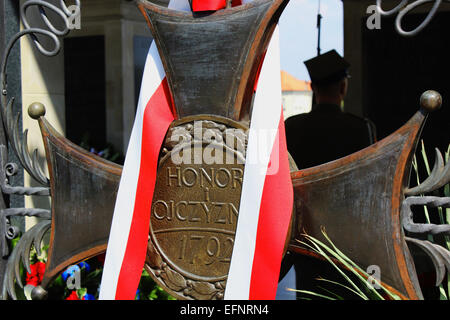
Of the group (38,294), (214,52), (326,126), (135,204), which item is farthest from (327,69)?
(38,294)

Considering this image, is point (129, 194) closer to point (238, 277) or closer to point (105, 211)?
point (105, 211)

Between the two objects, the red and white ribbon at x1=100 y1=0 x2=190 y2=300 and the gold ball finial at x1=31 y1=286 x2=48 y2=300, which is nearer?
the red and white ribbon at x1=100 y1=0 x2=190 y2=300

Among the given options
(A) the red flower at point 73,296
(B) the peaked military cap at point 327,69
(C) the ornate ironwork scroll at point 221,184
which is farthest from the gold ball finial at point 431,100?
(A) the red flower at point 73,296

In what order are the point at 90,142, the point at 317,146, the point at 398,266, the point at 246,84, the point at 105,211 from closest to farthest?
the point at 398,266 < the point at 246,84 < the point at 105,211 < the point at 317,146 < the point at 90,142

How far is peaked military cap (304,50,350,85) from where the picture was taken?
3479mm

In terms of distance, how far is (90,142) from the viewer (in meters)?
5.75

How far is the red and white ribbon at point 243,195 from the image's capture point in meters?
2.27

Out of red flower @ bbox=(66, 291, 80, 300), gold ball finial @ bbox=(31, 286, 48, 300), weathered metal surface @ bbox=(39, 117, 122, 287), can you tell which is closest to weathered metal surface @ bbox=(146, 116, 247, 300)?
weathered metal surface @ bbox=(39, 117, 122, 287)

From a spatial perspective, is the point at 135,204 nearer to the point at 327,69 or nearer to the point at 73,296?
the point at 73,296

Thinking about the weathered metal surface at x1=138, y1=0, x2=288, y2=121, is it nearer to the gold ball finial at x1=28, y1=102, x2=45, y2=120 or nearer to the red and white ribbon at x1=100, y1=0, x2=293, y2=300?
the red and white ribbon at x1=100, y1=0, x2=293, y2=300

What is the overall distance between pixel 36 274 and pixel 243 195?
1.34 meters

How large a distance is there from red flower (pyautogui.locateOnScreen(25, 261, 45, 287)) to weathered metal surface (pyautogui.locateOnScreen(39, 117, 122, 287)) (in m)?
0.52
